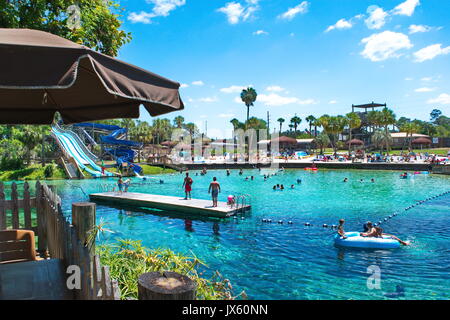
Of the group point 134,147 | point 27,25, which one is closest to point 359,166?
point 134,147

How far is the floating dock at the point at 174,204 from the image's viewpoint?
574 inches

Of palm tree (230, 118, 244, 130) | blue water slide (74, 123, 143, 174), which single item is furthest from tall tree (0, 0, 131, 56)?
palm tree (230, 118, 244, 130)

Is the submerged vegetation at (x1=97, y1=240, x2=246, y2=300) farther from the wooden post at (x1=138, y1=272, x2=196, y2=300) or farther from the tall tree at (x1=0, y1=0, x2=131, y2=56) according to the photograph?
the tall tree at (x1=0, y1=0, x2=131, y2=56)

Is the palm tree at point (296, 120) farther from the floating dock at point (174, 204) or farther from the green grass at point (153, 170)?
the floating dock at point (174, 204)

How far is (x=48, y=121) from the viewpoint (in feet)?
17.5

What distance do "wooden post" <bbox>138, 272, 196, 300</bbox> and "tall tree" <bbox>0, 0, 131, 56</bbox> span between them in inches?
279

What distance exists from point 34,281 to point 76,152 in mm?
33617

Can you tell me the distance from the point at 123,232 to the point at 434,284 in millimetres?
10299

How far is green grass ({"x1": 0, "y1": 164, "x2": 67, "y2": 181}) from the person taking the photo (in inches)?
1166

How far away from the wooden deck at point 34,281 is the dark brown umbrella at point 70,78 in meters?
2.08

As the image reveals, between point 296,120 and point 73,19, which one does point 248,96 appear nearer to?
point 296,120

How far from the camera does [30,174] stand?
30.3m

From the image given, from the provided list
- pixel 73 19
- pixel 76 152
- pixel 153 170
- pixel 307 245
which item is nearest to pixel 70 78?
pixel 73 19
